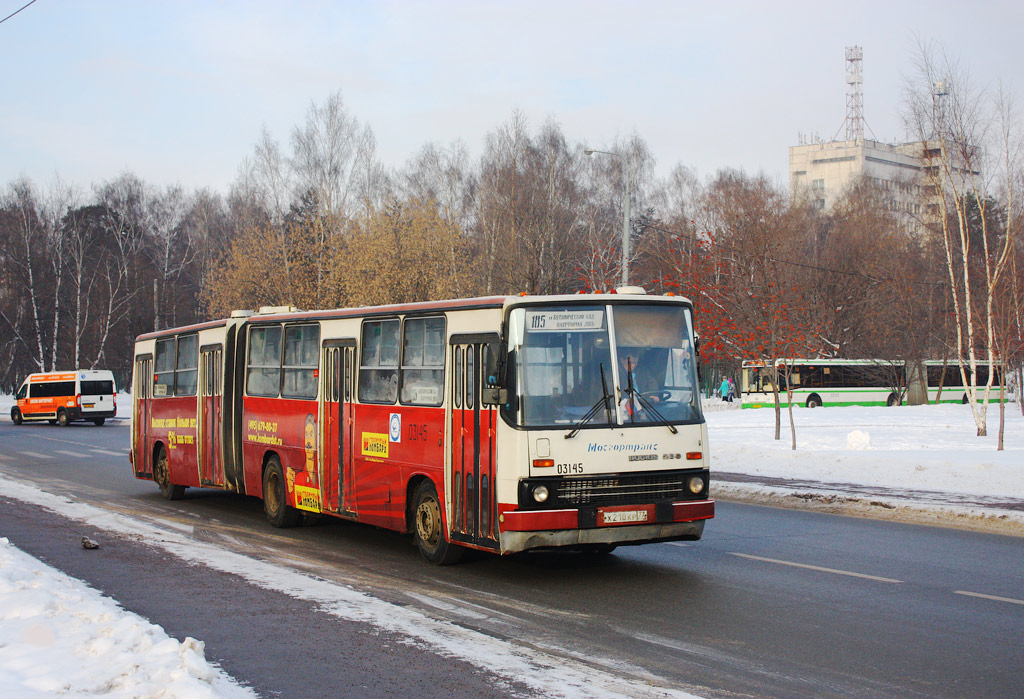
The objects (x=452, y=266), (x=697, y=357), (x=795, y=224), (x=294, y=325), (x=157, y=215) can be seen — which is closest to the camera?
(x=697, y=357)

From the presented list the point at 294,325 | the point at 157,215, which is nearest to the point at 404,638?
the point at 294,325

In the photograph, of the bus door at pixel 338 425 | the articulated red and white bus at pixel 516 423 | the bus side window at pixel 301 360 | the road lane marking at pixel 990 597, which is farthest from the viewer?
the bus side window at pixel 301 360

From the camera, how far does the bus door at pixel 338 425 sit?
12.4 m

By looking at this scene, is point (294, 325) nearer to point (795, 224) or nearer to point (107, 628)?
point (107, 628)

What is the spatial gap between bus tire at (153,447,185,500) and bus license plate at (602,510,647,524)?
33.0 ft

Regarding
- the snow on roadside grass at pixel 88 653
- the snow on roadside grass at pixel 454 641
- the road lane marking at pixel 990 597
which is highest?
the snow on roadside grass at pixel 88 653

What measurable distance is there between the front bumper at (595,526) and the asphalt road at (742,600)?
1.39 feet

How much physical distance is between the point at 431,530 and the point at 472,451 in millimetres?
1226

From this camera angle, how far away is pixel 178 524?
1409 cm

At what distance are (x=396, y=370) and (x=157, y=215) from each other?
82471 mm

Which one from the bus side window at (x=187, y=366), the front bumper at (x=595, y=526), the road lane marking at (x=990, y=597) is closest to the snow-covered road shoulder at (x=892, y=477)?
the road lane marking at (x=990, y=597)

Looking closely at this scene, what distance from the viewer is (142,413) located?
744 inches

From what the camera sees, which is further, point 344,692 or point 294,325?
point 294,325

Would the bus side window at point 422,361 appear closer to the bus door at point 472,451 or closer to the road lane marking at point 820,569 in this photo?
the bus door at point 472,451
